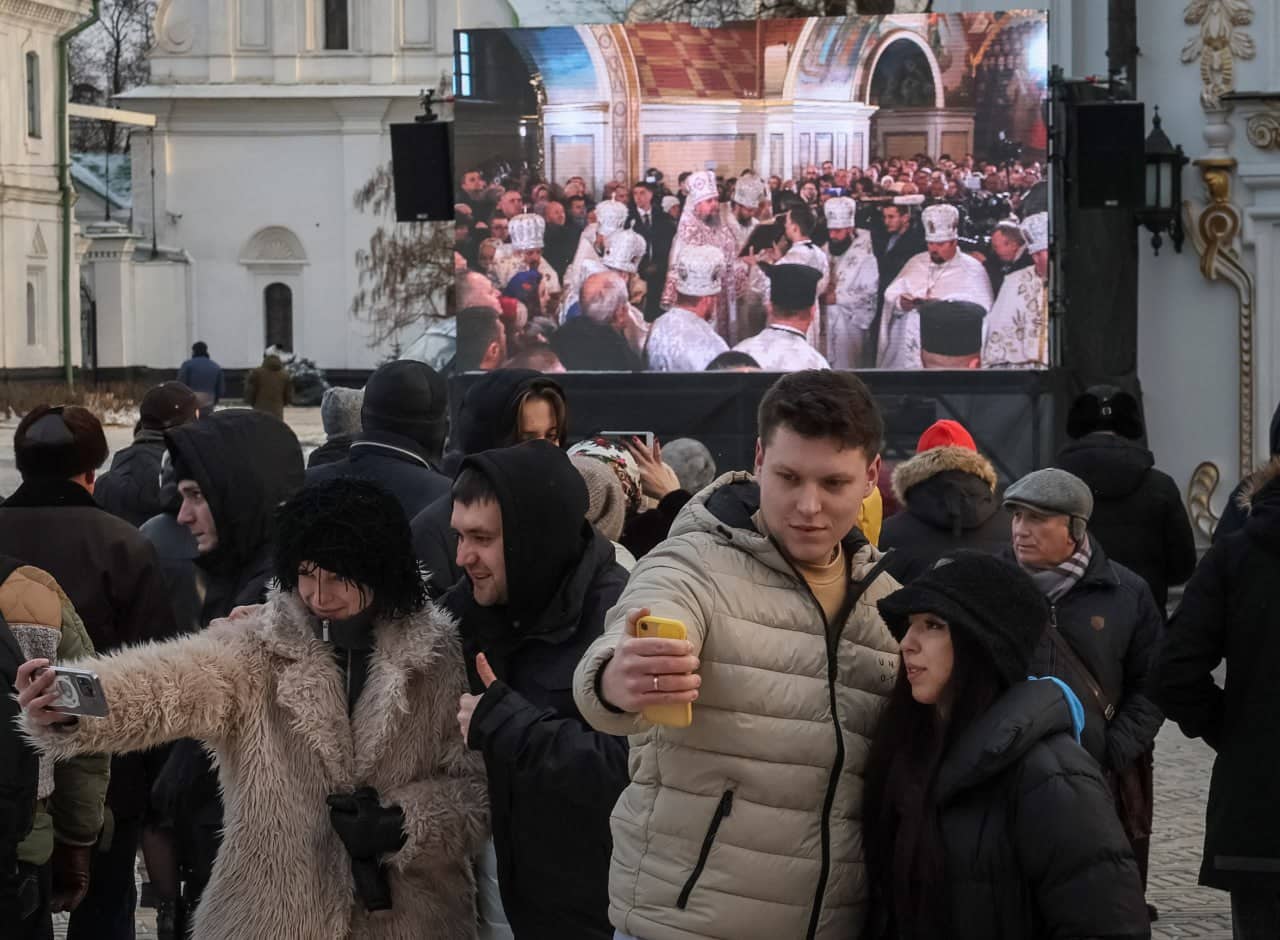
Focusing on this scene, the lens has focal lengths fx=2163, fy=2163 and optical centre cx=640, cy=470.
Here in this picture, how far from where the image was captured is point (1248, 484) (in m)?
5.24

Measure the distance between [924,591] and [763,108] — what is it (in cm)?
1392

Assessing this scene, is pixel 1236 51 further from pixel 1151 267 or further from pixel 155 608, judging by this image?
pixel 155 608

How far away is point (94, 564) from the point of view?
5.38 metres

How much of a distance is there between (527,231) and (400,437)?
35.1 feet

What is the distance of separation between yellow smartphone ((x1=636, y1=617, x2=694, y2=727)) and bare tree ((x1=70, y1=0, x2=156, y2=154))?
60818mm

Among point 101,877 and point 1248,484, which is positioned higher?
point 1248,484

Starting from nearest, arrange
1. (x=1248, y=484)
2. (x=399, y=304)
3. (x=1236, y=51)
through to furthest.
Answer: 1. (x=1248, y=484)
2. (x=1236, y=51)
3. (x=399, y=304)

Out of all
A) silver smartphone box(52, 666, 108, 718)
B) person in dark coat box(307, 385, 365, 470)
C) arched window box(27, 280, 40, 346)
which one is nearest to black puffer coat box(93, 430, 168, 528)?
person in dark coat box(307, 385, 365, 470)

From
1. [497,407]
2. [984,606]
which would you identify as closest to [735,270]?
[497,407]

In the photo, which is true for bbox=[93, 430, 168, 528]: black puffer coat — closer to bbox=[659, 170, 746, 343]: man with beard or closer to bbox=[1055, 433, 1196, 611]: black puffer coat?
bbox=[1055, 433, 1196, 611]: black puffer coat

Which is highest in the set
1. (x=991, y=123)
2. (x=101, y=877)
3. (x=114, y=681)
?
(x=991, y=123)

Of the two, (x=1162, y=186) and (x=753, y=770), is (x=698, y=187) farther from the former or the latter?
(x=753, y=770)

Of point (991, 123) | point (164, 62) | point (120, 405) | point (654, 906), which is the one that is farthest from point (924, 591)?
point (164, 62)

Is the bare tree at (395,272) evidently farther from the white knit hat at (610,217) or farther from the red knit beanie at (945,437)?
the red knit beanie at (945,437)
